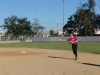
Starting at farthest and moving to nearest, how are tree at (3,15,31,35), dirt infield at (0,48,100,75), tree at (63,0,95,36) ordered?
tree at (3,15,31,35) → tree at (63,0,95,36) → dirt infield at (0,48,100,75)

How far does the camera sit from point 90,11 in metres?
88.1

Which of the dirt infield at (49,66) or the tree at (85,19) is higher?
the tree at (85,19)

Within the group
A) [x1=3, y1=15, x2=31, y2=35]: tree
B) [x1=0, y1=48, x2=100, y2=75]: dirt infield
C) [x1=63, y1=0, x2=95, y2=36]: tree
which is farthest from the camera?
[x1=3, y1=15, x2=31, y2=35]: tree

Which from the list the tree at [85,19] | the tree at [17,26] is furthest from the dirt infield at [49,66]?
the tree at [17,26]

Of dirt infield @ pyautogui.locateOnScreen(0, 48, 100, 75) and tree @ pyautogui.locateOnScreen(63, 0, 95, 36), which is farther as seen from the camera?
tree @ pyautogui.locateOnScreen(63, 0, 95, 36)

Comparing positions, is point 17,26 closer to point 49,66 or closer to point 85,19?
point 85,19

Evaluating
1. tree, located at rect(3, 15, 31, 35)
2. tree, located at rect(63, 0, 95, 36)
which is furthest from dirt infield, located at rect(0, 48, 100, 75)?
tree, located at rect(3, 15, 31, 35)

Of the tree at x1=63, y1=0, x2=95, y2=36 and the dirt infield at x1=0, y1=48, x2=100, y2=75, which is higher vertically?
the tree at x1=63, y1=0, x2=95, y2=36

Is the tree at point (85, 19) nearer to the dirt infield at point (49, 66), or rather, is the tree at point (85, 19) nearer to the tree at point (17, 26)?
the tree at point (17, 26)

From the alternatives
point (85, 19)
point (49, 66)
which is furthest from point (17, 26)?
point (49, 66)

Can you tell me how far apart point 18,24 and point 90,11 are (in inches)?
1336

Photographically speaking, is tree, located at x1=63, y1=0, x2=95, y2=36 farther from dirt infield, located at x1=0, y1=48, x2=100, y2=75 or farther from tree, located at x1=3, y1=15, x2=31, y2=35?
dirt infield, located at x1=0, y1=48, x2=100, y2=75

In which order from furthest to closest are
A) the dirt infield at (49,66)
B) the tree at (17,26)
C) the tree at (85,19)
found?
1. the tree at (17,26)
2. the tree at (85,19)
3. the dirt infield at (49,66)

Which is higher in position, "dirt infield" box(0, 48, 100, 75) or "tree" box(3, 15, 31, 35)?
"tree" box(3, 15, 31, 35)
